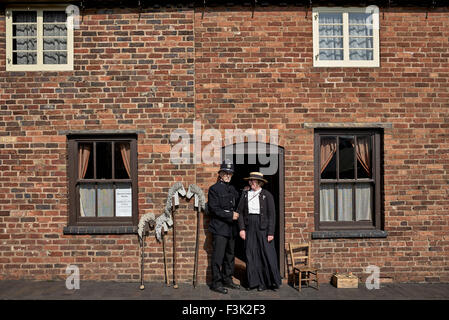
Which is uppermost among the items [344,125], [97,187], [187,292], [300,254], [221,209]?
[344,125]

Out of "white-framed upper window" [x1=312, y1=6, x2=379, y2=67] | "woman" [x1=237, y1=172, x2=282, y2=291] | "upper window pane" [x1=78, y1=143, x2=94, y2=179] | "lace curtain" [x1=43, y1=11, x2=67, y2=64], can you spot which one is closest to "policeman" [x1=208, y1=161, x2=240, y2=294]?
"woman" [x1=237, y1=172, x2=282, y2=291]

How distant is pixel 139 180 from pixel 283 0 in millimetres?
4117

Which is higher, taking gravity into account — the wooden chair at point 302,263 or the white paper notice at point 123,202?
the white paper notice at point 123,202

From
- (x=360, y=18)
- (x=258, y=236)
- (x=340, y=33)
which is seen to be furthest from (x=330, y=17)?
(x=258, y=236)

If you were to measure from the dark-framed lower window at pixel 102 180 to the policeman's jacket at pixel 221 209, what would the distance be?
1.46 m

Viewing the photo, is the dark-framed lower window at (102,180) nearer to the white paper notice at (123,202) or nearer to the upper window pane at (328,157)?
the white paper notice at (123,202)

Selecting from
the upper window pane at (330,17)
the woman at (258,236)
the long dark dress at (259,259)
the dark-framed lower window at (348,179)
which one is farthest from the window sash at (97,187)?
the upper window pane at (330,17)

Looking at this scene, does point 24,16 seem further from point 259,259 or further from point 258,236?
point 259,259

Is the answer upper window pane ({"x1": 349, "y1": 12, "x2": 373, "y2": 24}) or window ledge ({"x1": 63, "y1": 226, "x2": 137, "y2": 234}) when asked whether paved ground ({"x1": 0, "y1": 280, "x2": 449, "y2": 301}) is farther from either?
upper window pane ({"x1": 349, "y1": 12, "x2": 373, "y2": 24})

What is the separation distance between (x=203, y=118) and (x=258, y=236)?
2.26 meters

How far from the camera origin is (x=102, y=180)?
6504mm

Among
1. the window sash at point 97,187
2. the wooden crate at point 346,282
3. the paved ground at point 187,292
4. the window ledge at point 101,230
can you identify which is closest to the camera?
the paved ground at point 187,292

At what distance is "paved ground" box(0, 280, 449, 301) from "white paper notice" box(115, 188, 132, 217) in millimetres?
1225

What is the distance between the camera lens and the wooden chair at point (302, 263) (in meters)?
5.97
